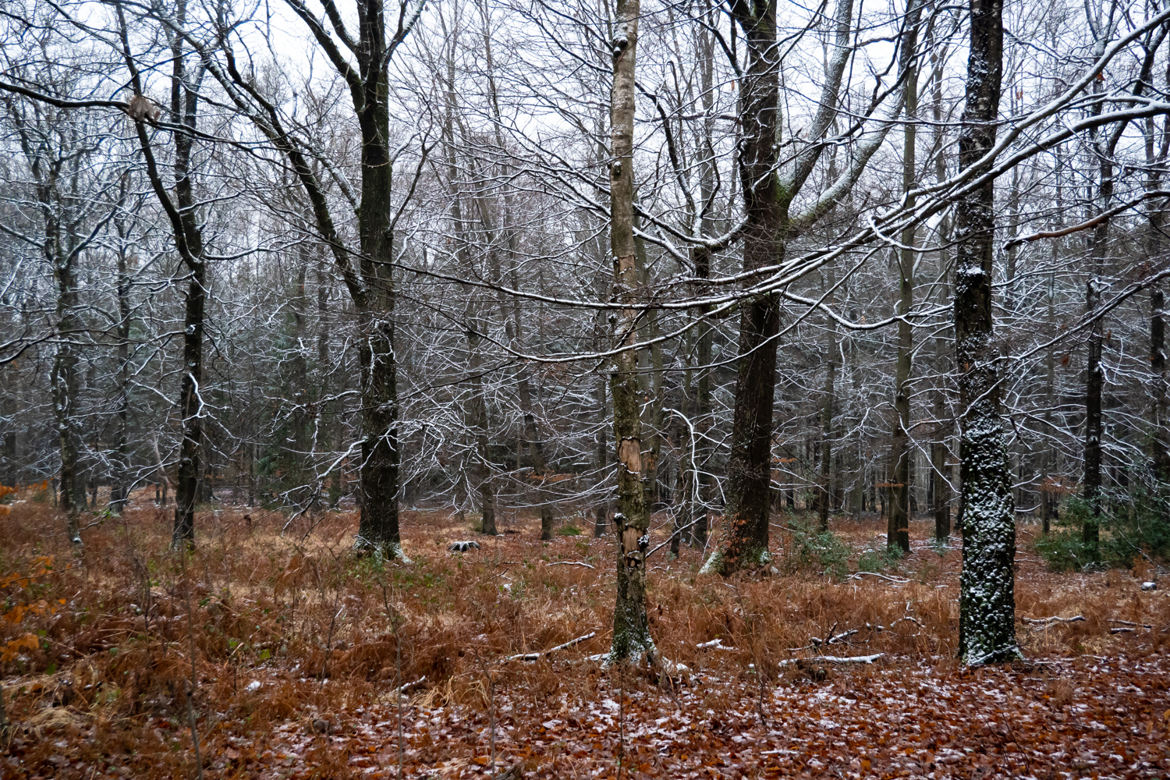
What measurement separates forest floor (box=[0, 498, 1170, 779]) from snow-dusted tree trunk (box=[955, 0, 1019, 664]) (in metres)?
0.46

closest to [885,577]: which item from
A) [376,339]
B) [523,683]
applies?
[523,683]

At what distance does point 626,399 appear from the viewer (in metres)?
5.62

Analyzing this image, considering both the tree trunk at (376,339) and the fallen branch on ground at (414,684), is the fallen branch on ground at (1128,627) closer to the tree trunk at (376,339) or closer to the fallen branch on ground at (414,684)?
the fallen branch on ground at (414,684)

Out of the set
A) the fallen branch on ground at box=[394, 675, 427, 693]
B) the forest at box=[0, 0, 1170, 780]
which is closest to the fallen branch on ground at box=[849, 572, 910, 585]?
the forest at box=[0, 0, 1170, 780]

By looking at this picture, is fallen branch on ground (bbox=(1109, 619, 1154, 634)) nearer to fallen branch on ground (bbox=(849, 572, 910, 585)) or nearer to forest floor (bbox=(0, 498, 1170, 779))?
forest floor (bbox=(0, 498, 1170, 779))

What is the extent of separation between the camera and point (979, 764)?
3971 millimetres

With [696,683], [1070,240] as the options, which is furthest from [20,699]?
[1070,240]

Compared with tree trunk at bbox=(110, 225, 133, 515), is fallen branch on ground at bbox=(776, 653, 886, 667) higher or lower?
lower

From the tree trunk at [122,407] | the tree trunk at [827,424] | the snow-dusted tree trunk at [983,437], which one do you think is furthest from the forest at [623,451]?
the tree trunk at [827,424]

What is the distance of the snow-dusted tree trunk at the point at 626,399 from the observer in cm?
544

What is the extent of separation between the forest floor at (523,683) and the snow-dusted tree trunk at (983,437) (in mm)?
459

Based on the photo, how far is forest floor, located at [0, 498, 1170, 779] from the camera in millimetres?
3967

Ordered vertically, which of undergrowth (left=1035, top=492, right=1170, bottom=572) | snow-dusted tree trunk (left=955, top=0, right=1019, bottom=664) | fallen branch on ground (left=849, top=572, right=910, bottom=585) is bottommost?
fallen branch on ground (left=849, top=572, right=910, bottom=585)

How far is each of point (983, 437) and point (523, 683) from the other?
184 inches
